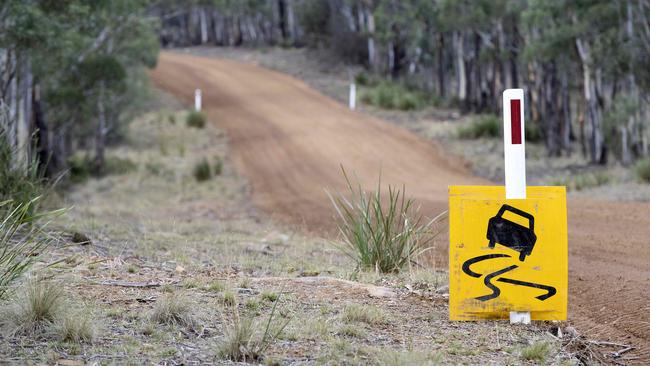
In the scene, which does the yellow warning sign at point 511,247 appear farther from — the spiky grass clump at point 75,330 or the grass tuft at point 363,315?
the spiky grass clump at point 75,330

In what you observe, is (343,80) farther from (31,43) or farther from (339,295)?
(339,295)

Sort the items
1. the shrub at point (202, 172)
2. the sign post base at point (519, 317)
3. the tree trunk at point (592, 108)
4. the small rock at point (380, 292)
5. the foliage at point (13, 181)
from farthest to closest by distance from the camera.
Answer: the tree trunk at point (592, 108), the shrub at point (202, 172), the foliage at point (13, 181), the small rock at point (380, 292), the sign post base at point (519, 317)

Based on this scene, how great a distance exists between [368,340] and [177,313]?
125 centimetres

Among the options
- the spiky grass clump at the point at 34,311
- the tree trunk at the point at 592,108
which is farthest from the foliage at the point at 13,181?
the tree trunk at the point at 592,108

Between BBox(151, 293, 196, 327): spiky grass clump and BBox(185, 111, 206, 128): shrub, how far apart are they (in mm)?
28822

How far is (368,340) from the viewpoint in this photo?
580 centimetres

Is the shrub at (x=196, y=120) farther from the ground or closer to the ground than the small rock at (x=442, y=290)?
closer to the ground

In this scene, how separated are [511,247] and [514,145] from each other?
697mm

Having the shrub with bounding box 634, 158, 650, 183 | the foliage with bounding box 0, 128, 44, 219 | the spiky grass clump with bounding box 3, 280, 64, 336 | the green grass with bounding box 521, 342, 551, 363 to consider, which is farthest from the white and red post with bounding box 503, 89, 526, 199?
the shrub with bounding box 634, 158, 650, 183

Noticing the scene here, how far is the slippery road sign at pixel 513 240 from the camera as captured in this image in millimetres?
6250

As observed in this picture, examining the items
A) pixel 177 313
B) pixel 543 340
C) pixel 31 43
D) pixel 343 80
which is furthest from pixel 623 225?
pixel 343 80

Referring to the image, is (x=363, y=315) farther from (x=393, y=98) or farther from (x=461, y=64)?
(x=461, y=64)

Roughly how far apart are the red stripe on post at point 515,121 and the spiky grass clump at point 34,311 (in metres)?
3.19

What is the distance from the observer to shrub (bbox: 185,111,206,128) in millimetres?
34562
